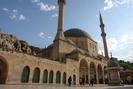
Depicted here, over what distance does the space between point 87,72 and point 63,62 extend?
8658 millimetres

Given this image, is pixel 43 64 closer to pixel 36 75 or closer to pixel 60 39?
pixel 36 75

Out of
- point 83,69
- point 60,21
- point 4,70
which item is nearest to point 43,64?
point 4,70

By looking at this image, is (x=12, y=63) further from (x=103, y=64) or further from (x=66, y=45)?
(x=103, y=64)

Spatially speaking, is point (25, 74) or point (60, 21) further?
point (60, 21)

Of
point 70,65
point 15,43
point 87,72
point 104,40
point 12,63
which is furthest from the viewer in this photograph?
point 104,40

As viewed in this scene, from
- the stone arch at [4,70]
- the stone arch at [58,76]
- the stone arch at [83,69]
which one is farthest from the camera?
the stone arch at [83,69]

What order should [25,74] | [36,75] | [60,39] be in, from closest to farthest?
[25,74]
[36,75]
[60,39]

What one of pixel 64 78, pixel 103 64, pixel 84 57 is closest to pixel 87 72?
pixel 84 57

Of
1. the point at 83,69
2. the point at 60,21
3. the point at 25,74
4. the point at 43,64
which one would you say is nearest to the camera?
the point at 25,74

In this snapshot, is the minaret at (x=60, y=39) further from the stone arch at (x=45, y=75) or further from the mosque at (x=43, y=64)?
the stone arch at (x=45, y=75)

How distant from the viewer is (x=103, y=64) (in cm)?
2745

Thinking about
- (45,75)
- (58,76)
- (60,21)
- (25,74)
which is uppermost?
(60,21)

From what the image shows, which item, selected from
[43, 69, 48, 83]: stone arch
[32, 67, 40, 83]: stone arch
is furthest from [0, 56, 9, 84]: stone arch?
[43, 69, 48, 83]: stone arch

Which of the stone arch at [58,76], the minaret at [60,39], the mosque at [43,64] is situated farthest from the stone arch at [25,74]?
the minaret at [60,39]
